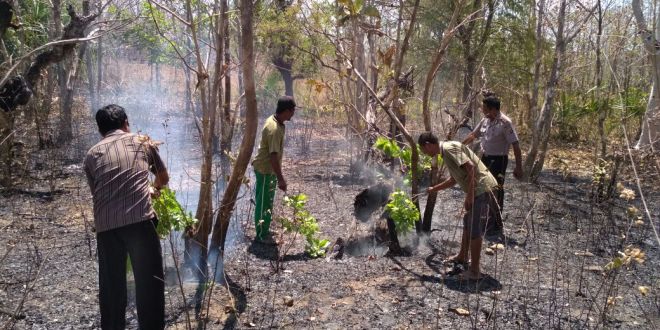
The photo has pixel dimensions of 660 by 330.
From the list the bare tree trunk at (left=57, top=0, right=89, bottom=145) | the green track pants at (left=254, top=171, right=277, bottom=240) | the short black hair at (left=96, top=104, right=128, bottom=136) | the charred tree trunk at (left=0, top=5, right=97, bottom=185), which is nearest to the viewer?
the short black hair at (left=96, top=104, right=128, bottom=136)

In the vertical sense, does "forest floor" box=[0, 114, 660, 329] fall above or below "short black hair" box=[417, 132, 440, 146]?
below

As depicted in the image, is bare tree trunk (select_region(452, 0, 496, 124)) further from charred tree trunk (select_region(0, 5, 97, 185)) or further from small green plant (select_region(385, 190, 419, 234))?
charred tree trunk (select_region(0, 5, 97, 185))

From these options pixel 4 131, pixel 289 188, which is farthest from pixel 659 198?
pixel 4 131

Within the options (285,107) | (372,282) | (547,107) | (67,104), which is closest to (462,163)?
Answer: (372,282)

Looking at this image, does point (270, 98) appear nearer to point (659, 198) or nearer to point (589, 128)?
point (589, 128)

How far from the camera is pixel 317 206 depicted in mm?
6832

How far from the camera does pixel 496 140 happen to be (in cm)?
529

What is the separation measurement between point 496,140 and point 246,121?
2.89 m

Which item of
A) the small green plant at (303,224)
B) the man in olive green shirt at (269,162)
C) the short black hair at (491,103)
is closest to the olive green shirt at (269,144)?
the man in olive green shirt at (269,162)

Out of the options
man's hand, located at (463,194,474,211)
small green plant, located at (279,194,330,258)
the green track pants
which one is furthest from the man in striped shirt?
man's hand, located at (463,194,474,211)

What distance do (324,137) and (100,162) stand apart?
496 inches

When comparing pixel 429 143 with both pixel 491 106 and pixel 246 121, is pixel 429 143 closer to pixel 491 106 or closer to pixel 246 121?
pixel 246 121

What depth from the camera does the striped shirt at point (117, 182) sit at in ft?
8.91

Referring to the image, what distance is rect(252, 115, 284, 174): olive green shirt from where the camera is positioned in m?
4.55
